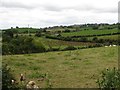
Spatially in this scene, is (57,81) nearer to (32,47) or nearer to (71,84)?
(71,84)

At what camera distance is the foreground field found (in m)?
14.8

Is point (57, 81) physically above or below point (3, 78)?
below

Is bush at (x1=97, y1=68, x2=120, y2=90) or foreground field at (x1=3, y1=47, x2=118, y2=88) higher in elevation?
bush at (x1=97, y1=68, x2=120, y2=90)

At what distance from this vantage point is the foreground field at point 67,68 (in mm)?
14778

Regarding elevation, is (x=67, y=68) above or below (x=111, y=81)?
below

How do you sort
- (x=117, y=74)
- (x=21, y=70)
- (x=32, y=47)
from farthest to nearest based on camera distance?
(x=32, y=47)
(x=21, y=70)
(x=117, y=74)

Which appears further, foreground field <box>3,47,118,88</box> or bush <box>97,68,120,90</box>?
foreground field <box>3,47,118,88</box>

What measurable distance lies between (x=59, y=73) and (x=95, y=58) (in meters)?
6.04

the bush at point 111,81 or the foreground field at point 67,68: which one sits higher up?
the bush at point 111,81

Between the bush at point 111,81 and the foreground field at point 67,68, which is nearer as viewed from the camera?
the bush at point 111,81

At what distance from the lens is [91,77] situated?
52.1ft

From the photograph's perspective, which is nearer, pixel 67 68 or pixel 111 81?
pixel 111 81

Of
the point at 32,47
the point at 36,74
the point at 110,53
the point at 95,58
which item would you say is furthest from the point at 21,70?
the point at 32,47

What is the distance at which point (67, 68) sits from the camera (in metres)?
18.4
